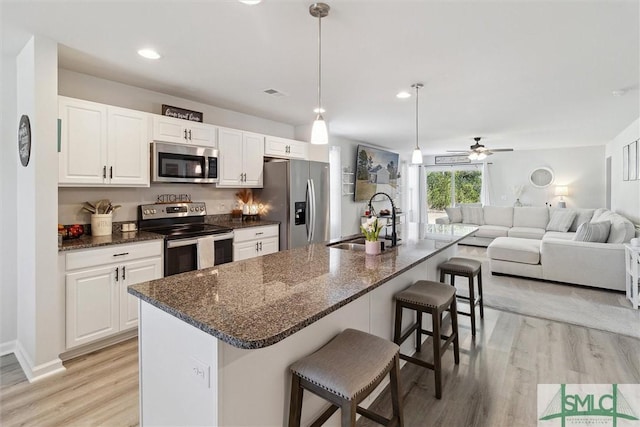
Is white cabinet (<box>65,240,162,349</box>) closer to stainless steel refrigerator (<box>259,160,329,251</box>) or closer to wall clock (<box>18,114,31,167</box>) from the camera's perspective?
wall clock (<box>18,114,31,167</box>)

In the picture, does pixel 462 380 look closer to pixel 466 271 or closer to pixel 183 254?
pixel 466 271

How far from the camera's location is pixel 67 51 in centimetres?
252

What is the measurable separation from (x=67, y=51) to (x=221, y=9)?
1495 millimetres

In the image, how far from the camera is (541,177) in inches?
329

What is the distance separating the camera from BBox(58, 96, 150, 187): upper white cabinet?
2.63 meters

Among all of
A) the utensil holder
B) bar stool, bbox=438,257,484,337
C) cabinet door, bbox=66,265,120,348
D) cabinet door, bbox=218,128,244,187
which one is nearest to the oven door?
cabinet door, bbox=66,265,120,348

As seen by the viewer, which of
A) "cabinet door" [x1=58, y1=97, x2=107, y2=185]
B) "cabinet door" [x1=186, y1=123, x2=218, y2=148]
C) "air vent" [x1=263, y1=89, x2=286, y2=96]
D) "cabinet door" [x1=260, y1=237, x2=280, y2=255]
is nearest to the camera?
"cabinet door" [x1=58, y1=97, x2=107, y2=185]

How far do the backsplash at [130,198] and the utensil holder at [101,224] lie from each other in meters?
0.16

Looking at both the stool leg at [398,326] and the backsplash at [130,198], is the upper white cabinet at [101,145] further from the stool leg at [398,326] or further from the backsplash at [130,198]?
the stool leg at [398,326]

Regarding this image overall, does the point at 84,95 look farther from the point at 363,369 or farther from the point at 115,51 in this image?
the point at 363,369

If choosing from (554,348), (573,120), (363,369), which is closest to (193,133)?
(363,369)

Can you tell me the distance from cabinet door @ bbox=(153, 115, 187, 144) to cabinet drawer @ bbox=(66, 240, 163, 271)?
109 cm

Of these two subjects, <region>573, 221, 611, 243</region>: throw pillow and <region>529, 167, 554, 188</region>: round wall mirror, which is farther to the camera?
<region>529, 167, 554, 188</region>: round wall mirror

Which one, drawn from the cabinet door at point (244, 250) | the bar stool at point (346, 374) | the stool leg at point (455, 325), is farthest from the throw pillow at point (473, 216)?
the bar stool at point (346, 374)
